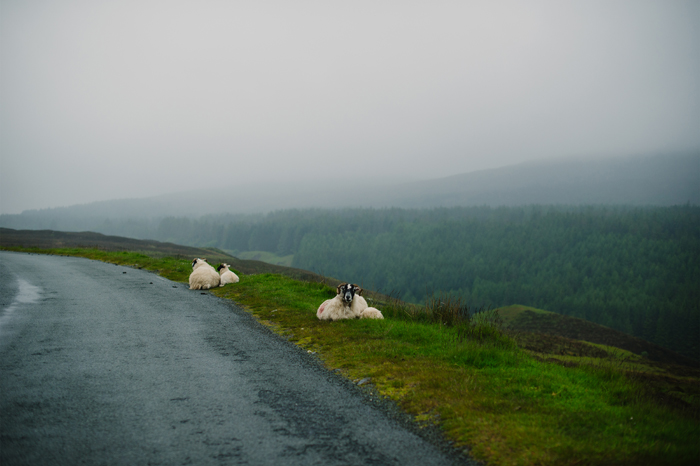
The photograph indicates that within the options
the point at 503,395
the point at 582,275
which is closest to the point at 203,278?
the point at 503,395

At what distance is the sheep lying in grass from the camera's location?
12.0 metres

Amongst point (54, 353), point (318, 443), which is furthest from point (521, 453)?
point (54, 353)

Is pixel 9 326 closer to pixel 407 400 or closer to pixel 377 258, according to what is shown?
pixel 407 400

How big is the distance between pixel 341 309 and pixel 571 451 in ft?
26.7

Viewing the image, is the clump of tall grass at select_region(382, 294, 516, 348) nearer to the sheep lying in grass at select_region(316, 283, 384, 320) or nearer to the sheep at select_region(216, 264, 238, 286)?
the sheep lying in grass at select_region(316, 283, 384, 320)

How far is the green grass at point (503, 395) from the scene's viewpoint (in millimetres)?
4656

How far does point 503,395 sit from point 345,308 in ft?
21.4

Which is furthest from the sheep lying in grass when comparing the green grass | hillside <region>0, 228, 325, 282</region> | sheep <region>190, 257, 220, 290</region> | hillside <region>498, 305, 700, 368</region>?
hillside <region>498, 305, 700, 368</region>

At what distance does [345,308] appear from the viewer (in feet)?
40.1

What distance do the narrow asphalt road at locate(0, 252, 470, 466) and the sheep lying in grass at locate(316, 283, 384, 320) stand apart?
2.21 meters

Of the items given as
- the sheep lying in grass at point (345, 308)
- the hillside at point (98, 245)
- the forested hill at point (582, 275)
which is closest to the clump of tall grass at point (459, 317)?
the sheep lying in grass at point (345, 308)

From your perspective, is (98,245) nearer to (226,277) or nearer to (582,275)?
(226,277)

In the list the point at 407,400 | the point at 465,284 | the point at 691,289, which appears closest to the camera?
the point at 407,400

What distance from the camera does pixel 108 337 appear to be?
9344 millimetres
